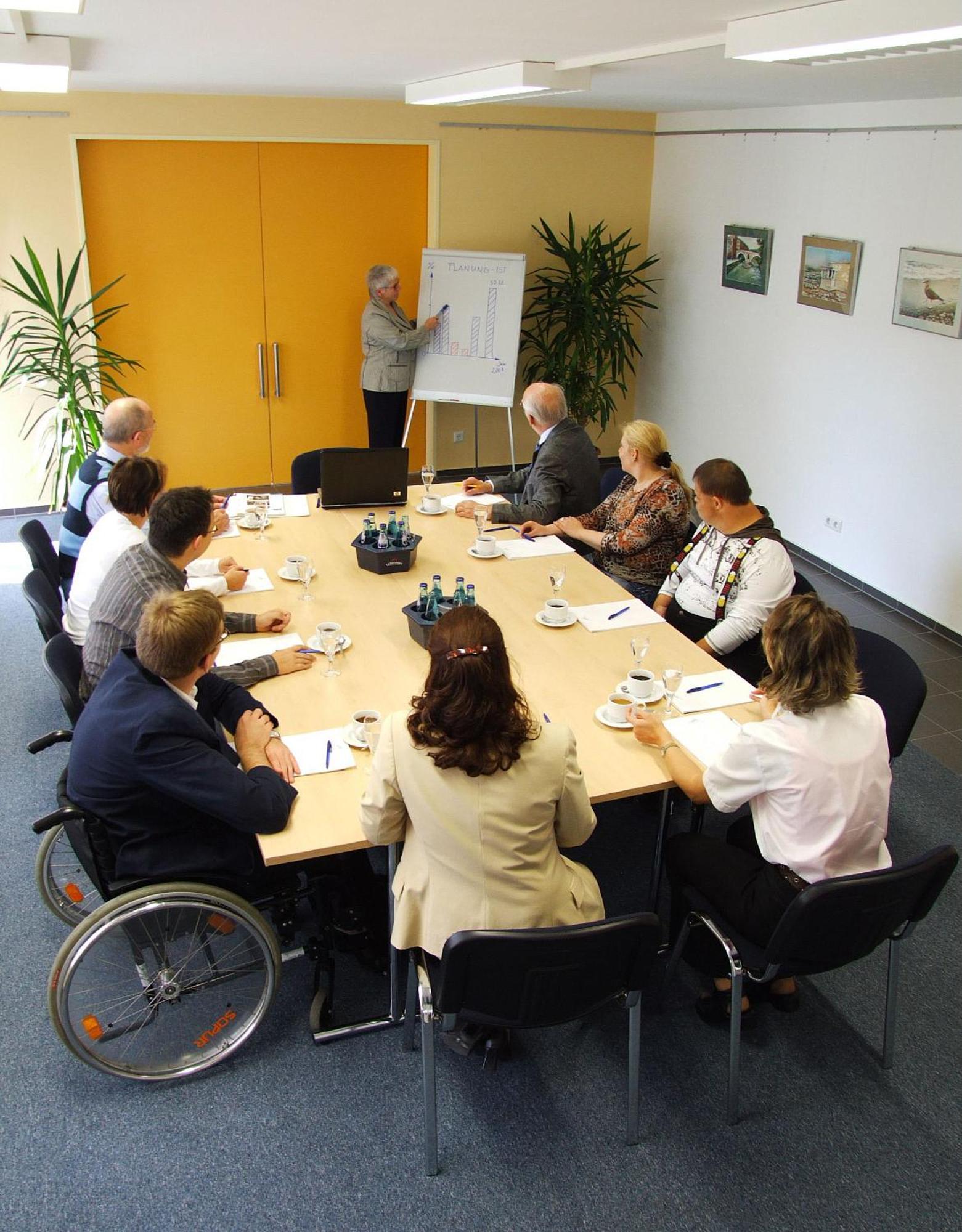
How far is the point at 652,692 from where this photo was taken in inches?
118

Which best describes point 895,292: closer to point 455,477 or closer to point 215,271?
point 455,477

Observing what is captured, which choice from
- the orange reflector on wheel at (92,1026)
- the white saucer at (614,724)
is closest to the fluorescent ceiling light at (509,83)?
the white saucer at (614,724)

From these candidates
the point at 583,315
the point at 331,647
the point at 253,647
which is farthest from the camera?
the point at 583,315

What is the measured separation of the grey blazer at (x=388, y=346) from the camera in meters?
6.56

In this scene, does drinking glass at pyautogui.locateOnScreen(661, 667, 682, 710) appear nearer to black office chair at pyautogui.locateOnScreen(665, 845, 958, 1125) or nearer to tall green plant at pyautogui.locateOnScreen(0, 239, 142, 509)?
black office chair at pyautogui.locateOnScreen(665, 845, 958, 1125)

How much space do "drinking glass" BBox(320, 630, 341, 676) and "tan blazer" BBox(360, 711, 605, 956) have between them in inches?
32.6

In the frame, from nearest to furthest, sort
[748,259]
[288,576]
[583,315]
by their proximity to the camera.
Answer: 1. [288,576]
2. [748,259]
3. [583,315]

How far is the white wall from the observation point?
16.7ft

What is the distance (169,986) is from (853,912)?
5.63 feet

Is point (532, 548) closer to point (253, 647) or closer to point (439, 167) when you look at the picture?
point (253, 647)

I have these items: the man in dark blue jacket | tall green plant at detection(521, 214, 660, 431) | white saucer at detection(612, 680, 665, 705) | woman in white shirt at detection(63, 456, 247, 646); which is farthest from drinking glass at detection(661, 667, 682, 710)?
tall green plant at detection(521, 214, 660, 431)

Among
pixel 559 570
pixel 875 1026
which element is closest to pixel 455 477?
pixel 559 570

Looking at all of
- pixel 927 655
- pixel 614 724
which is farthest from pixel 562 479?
pixel 927 655

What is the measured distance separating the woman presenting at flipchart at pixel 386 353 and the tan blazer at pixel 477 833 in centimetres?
481
